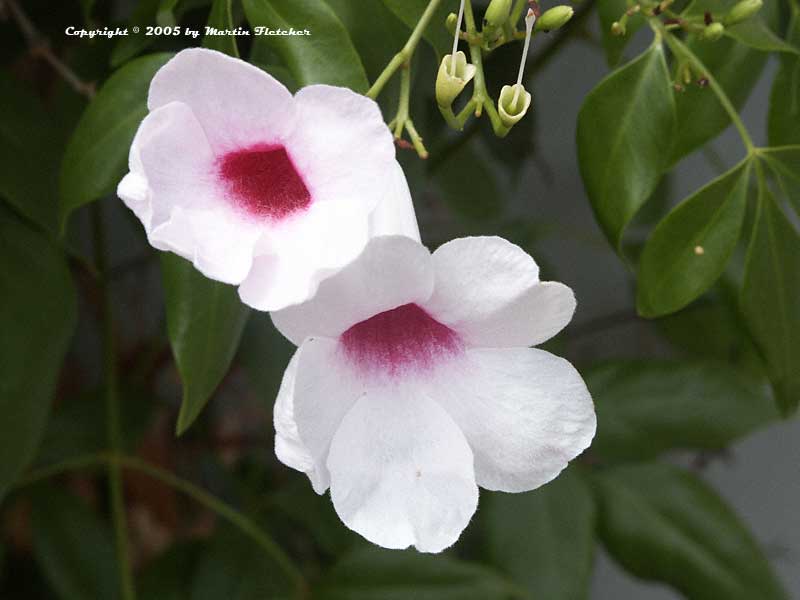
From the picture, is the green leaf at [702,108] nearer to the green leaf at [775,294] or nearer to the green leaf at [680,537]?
the green leaf at [775,294]

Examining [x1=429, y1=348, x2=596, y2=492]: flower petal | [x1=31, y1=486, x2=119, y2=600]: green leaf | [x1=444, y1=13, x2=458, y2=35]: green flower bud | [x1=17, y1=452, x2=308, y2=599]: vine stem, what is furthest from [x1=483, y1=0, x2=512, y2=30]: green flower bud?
[x1=31, y1=486, x2=119, y2=600]: green leaf

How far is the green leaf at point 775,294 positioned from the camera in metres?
0.46

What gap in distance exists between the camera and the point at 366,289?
33 centimetres

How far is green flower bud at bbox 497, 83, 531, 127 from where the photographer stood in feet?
1.11

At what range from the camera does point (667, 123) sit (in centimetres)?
43

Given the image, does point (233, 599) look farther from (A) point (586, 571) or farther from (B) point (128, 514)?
(B) point (128, 514)

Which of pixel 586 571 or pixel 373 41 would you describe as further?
pixel 586 571

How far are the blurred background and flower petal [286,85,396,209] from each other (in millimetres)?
84

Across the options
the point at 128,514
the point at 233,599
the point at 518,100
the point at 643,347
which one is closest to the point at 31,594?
the point at 128,514

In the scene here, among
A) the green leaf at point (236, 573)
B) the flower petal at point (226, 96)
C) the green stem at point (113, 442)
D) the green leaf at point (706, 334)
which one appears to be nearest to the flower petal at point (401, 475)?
the flower petal at point (226, 96)

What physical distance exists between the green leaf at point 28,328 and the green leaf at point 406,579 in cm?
28

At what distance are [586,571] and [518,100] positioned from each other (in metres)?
0.52

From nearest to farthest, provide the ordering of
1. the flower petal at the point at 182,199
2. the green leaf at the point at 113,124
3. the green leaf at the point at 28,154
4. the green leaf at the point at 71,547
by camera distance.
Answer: the flower petal at the point at 182,199, the green leaf at the point at 113,124, the green leaf at the point at 28,154, the green leaf at the point at 71,547

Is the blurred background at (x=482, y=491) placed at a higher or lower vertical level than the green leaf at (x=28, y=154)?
lower
